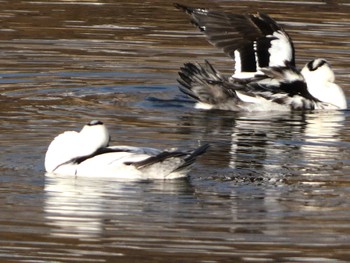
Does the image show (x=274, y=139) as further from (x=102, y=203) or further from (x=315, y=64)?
(x=102, y=203)

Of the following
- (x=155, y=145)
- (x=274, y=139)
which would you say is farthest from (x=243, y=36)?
(x=155, y=145)

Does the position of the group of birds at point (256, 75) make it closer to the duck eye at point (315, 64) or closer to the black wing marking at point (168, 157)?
the duck eye at point (315, 64)

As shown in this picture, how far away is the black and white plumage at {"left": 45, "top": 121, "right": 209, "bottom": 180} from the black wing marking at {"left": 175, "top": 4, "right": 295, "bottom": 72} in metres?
4.70

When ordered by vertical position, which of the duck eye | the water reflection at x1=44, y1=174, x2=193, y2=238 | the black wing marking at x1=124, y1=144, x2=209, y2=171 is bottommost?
the water reflection at x1=44, y1=174, x2=193, y2=238

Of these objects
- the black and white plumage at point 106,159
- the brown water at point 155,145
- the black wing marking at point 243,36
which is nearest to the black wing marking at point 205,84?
the brown water at point 155,145

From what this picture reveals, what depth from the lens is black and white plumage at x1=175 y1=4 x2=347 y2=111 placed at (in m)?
14.9

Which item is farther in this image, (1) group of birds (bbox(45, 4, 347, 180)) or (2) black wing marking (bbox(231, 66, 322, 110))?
(2) black wing marking (bbox(231, 66, 322, 110))

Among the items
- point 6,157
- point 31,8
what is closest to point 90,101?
point 6,157

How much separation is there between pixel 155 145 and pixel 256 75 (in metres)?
3.47

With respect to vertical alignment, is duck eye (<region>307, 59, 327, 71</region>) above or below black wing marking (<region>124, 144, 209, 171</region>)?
below

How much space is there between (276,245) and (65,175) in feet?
8.19

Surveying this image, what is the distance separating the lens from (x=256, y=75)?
15.4 metres

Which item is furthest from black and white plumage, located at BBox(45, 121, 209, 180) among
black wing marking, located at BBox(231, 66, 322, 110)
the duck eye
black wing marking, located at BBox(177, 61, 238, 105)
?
the duck eye

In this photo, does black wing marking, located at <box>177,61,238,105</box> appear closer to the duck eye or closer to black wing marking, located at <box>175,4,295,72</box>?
black wing marking, located at <box>175,4,295,72</box>
